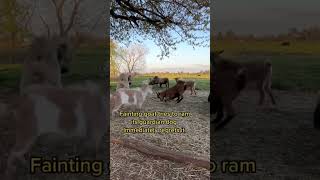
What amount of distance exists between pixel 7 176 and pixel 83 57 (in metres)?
0.91

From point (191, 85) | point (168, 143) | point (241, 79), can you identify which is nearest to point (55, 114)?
point (168, 143)

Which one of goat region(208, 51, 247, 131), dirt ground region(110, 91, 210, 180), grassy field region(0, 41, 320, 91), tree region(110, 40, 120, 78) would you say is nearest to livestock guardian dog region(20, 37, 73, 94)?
grassy field region(0, 41, 320, 91)

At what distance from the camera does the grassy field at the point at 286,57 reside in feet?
8.57

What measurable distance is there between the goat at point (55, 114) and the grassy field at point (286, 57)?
2.82ft

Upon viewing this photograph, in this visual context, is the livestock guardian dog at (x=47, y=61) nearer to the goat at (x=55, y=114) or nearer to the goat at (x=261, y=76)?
the goat at (x=55, y=114)

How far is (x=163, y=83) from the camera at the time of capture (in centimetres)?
273

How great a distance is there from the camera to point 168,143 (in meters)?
2.73

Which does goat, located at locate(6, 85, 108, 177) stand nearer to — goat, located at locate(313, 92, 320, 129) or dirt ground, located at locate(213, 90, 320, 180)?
dirt ground, located at locate(213, 90, 320, 180)

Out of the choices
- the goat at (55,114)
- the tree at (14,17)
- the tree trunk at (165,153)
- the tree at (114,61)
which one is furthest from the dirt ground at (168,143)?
the tree at (14,17)

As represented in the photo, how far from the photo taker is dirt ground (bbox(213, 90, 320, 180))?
2.72m

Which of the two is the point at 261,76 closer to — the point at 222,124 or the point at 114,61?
the point at 222,124

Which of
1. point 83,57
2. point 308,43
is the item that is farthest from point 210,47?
point 83,57

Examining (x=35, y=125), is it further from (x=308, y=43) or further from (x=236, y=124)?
(x=308, y=43)

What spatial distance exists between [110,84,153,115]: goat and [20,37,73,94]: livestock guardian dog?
346 mm
